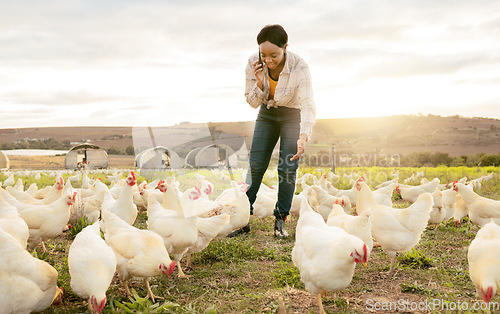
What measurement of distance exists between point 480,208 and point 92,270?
5326mm

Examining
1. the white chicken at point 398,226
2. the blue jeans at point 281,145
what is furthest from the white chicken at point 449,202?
the blue jeans at point 281,145

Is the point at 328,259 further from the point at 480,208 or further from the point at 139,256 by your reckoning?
the point at 480,208

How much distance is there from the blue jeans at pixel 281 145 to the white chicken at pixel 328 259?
1.61 metres

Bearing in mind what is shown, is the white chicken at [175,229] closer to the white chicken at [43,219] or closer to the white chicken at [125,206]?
the white chicken at [125,206]

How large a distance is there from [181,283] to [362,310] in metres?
1.70

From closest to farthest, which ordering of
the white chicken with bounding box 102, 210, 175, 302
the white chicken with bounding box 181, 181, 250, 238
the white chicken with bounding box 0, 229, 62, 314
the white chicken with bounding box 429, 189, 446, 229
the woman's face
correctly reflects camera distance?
the white chicken with bounding box 0, 229, 62, 314, the white chicken with bounding box 102, 210, 175, 302, the woman's face, the white chicken with bounding box 181, 181, 250, 238, the white chicken with bounding box 429, 189, 446, 229

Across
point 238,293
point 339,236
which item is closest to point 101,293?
point 238,293

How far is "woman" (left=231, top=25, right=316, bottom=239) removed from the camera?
12.6ft

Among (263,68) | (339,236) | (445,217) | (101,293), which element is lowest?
(445,217)

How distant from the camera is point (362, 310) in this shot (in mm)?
2738

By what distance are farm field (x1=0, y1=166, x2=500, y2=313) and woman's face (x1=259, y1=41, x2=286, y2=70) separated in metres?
2.22

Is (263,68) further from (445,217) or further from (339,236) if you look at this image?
(445,217)

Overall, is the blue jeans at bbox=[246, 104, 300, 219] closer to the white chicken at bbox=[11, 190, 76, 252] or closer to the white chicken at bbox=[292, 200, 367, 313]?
the white chicken at bbox=[292, 200, 367, 313]

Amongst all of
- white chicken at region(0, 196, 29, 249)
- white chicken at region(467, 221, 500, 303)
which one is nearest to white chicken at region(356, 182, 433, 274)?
white chicken at region(467, 221, 500, 303)
